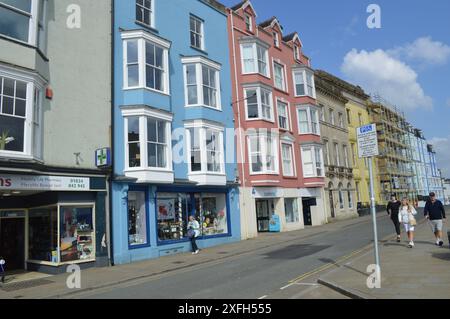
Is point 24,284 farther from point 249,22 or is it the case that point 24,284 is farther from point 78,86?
point 249,22

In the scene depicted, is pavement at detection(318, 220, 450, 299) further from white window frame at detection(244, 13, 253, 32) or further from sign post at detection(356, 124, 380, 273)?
white window frame at detection(244, 13, 253, 32)

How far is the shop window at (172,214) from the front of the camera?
60.7 feet

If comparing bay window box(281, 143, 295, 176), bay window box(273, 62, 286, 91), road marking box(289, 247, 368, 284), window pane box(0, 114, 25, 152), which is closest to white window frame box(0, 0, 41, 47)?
window pane box(0, 114, 25, 152)

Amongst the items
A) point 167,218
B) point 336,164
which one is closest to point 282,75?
point 336,164

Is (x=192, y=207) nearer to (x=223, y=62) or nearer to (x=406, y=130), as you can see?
(x=223, y=62)

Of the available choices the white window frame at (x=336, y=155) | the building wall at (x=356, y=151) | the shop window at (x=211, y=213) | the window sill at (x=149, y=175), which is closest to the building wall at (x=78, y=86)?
the window sill at (x=149, y=175)

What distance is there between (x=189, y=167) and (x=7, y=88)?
9.28m

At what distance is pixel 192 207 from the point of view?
20.4 m

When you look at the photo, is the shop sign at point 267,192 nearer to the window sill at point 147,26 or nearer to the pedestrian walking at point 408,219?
the pedestrian walking at point 408,219

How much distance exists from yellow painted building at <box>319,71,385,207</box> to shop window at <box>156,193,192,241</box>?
24587mm

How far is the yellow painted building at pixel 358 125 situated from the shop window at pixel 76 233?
98.5ft

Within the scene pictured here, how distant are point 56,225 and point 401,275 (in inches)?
461

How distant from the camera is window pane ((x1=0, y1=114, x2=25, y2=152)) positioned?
12719mm
